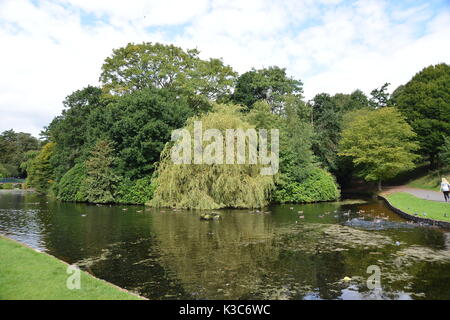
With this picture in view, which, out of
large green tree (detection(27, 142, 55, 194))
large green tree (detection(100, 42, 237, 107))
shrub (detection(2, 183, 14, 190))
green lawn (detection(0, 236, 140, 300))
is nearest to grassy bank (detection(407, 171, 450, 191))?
large green tree (detection(100, 42, 237, 107))

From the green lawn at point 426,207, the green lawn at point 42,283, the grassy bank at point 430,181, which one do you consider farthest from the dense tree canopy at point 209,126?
the green lawn at point 42,283

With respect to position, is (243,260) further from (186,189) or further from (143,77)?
(143,77)

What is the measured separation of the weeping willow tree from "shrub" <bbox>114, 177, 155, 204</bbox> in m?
4.34

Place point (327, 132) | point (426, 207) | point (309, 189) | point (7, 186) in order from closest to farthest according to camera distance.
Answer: point (426, 207)
point (309, 189)
point (327, 132)
point (7, 186)

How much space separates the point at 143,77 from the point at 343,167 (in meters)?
28.4

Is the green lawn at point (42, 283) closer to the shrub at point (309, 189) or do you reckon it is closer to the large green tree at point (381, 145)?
the shrub at point (309, 189)

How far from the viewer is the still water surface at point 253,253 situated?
9727 mm

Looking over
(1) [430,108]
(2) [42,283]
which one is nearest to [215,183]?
(2) [42,283]

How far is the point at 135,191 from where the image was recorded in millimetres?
33875

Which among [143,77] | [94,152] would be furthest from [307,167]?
[143,77]

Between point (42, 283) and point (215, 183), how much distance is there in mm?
20026

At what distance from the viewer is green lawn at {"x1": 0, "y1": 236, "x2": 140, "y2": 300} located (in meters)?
7.56

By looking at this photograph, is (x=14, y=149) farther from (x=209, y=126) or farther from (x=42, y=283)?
(x=42, y=283)

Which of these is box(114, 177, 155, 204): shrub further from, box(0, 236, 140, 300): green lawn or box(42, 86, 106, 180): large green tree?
box(0, 236, 140, 300): green lawn
